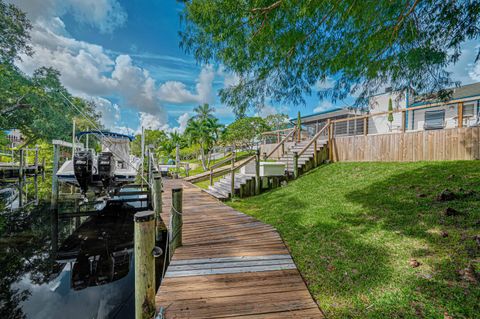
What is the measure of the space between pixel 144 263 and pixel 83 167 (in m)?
5.81

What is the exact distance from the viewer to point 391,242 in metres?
3.51

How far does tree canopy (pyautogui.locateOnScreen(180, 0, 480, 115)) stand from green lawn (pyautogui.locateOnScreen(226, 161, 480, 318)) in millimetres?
2429

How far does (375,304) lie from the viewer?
238 cm

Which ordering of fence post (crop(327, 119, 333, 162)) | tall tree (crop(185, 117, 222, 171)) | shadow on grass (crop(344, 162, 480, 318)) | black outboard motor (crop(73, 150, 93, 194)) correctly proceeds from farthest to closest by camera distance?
tall tree (crop(185, 117, 222, 171)), fence post (crop(327, 119, 333, 162)), black outboard motor (crop(73, 150, 93, 194)), shadow on grass (crop(344, 162, 480, 318))

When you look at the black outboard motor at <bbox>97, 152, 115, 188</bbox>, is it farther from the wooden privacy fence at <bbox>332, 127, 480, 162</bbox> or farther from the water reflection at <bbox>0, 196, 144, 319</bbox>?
the wooden privacy fence at <bbox>332, 127, 480, 162</bbox>

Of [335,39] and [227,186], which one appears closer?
[335,39]

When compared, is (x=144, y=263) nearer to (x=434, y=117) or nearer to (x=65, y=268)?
(x=65, y=268)

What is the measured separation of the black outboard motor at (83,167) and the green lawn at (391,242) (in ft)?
16.9

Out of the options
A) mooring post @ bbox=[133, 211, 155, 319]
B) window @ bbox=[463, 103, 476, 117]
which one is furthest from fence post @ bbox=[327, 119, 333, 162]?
mooring post @ bbox=[133, 211, 155, 319]

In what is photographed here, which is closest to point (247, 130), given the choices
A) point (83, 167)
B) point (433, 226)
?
point (83, 167)

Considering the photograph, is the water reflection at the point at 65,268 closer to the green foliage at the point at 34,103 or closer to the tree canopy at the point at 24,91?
the tree canopy at the point at 24,91

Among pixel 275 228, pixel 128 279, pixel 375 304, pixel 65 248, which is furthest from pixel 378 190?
pixel 65 248

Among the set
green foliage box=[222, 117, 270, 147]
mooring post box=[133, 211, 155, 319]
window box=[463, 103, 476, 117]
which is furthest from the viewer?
green foliage box=[222, 117, 270, 147]

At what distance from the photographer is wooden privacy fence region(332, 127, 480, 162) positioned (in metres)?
7.14
